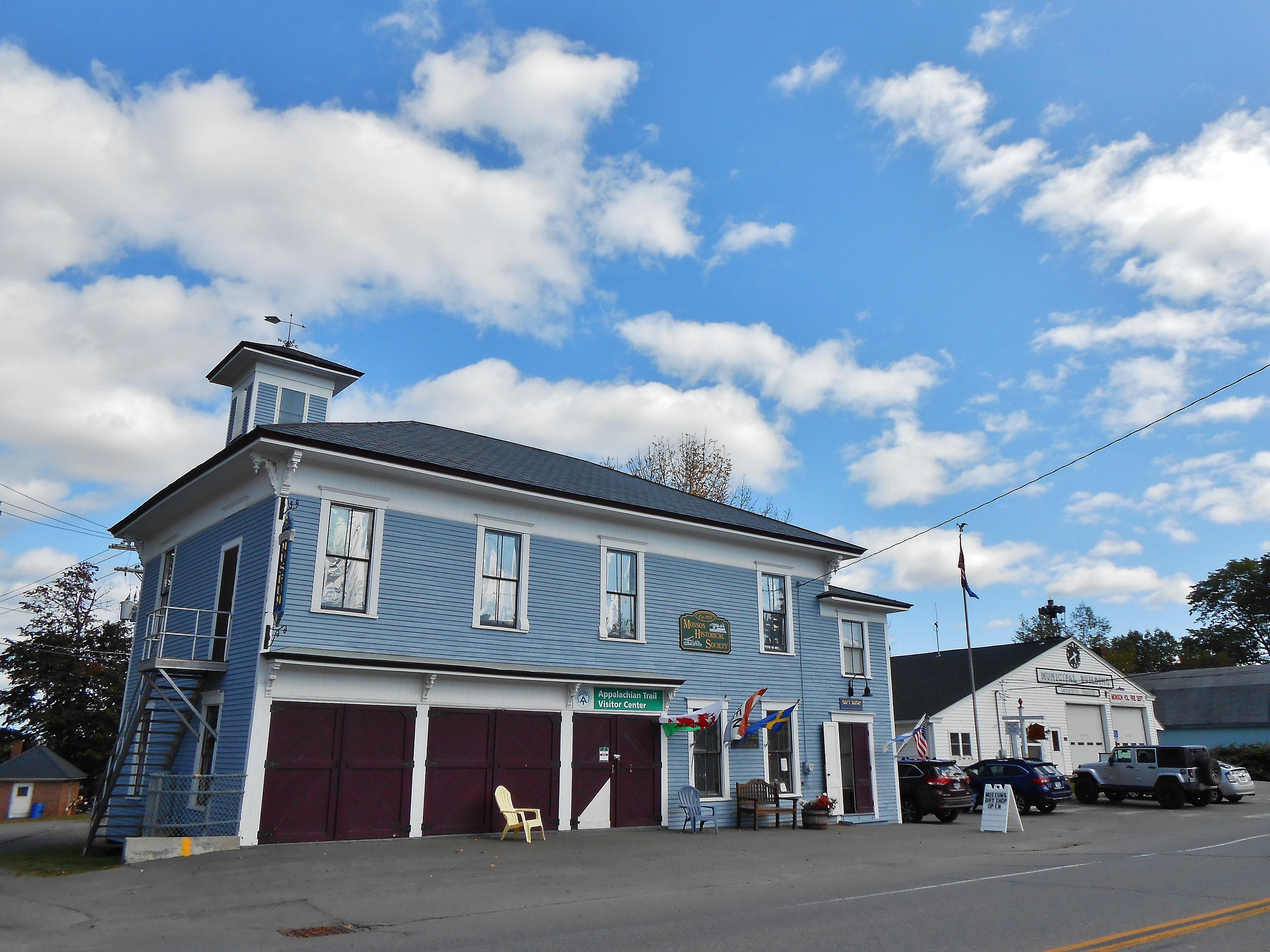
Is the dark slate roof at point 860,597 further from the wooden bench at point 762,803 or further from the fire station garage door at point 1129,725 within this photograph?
the fire station garage door at point 1129,725

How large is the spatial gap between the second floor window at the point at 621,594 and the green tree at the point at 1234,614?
71.1 meters

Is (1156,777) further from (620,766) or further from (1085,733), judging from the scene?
(620,766)

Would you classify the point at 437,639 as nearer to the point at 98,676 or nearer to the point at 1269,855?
the point at 1269,855

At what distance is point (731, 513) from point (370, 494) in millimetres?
10356

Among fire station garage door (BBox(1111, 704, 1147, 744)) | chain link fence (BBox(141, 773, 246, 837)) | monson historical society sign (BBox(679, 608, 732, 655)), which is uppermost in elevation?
monson historical society sign (BBox(679, 608, 732, 655))

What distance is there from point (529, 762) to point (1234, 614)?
81.6 meters

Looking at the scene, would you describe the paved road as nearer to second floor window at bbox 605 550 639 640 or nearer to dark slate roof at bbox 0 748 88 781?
second floor window at bbox 605 550 639 640

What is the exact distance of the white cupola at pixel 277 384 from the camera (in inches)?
880

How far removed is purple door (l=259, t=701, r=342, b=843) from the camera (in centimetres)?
1473

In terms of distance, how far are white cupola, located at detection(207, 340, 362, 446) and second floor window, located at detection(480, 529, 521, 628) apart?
6534mm

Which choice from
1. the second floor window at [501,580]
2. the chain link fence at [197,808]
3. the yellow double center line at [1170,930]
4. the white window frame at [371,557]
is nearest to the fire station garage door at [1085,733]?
the second floor window at [501,580]

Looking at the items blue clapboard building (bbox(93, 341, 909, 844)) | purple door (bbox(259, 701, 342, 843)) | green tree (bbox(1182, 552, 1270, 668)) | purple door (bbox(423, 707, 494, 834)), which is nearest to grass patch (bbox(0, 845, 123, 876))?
blue clapboard building (bbox(93, 341, 909, 844))

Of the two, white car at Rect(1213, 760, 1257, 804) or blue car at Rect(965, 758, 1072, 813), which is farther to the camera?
white car at Rect(1213, 760, 1257, 804)

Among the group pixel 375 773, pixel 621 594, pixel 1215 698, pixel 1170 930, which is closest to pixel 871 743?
pixel 621 594
